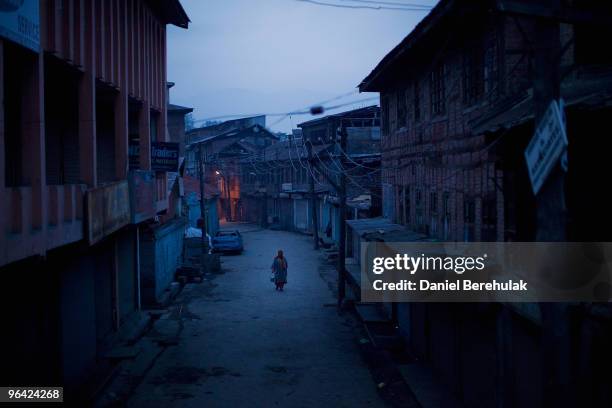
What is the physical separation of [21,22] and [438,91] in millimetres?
10071

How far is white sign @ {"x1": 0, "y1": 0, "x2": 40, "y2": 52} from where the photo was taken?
25.6ft

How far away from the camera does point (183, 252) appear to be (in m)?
30.2

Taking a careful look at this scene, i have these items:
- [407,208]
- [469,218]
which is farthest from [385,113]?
[469,218]

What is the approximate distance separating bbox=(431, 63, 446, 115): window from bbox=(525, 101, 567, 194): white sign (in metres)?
9.68

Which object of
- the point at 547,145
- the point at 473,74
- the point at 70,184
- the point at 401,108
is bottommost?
the point at 70,184

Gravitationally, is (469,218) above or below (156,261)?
above

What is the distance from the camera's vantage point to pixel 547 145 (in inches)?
181

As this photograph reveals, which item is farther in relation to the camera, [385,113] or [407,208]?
[385,113]

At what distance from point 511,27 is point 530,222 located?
3751mm

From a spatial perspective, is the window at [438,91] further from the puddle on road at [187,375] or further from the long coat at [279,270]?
the long coat at [279,270]

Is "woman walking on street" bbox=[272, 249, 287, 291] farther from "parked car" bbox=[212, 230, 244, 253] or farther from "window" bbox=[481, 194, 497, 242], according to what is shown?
"window" bbox=[481, 194, 497, 242]

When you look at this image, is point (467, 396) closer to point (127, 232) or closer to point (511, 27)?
point (511, 27)

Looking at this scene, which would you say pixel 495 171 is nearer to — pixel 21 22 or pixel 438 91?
pixel 438 91

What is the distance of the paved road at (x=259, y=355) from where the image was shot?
12531 mm
